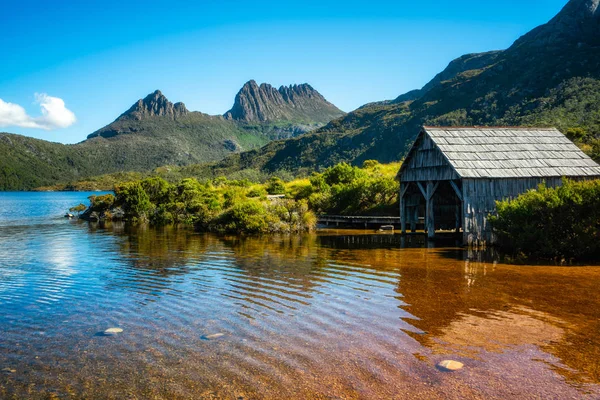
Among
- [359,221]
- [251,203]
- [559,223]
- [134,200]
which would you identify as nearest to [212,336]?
[559,223]

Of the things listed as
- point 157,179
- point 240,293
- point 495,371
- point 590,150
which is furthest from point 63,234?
point 590,150

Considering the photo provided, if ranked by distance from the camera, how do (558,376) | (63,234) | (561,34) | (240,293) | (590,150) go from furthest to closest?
(561,34)
(590,150)
(63,234)
(240,293)
(558,376)

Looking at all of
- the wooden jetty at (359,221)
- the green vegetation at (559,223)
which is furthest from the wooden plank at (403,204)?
the green vegetation at (559,223)

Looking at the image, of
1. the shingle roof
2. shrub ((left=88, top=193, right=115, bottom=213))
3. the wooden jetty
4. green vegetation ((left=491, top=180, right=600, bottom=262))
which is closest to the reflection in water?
green vegetation ((left=491, top=180, right=600, bottom=262))

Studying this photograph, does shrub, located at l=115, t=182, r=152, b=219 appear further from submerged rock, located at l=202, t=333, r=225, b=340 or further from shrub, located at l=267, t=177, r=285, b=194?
submerged rock, located at l=202, t=333, r=225, b=340

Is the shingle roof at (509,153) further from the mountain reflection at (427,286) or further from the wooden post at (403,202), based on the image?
the wooden post at (403,202)

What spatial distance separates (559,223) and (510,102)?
7245 cm

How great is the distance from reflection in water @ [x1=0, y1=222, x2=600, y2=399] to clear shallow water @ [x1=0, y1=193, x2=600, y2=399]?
4cm

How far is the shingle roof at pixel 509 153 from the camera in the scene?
2330 cm

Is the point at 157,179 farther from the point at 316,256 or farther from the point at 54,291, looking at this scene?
the point at 54,291

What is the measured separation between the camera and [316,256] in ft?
72.0

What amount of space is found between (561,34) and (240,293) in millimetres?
106307

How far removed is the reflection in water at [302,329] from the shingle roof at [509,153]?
587 cm

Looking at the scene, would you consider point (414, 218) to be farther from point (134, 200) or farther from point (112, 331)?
point (134, 200)
